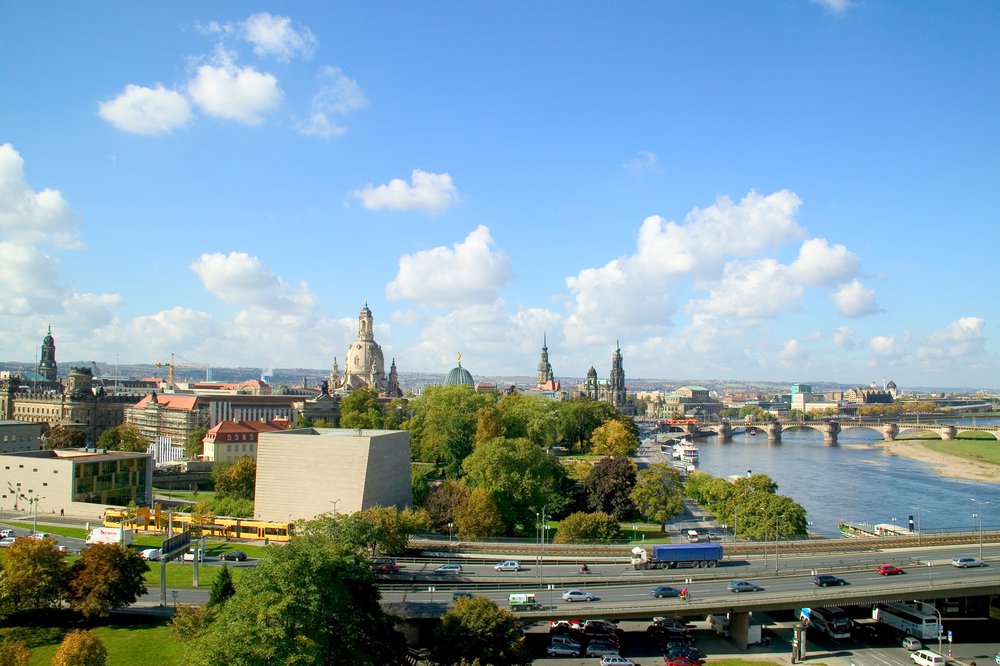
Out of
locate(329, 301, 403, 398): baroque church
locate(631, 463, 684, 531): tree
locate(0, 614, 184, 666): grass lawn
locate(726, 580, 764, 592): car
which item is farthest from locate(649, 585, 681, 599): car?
locate(329, 301, 403, 398): baroque church

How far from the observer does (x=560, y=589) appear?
27.3 metres

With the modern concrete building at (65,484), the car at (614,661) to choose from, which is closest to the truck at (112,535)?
the modern concrete building at (65,484)

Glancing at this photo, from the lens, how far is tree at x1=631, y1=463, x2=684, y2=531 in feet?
138

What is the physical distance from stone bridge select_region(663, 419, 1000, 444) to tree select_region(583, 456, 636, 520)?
3161 inches

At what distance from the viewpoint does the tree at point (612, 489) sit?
44.1 meters

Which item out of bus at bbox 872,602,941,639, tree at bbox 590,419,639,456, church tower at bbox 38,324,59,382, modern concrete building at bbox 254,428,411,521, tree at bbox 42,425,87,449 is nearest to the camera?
bus at bbox 872,602,941,639

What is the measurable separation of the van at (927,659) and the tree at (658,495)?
1765cm

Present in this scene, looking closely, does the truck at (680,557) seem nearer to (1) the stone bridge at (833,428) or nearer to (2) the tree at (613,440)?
(2) the tree at (613,440)

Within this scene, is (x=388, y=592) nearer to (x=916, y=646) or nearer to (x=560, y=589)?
(x=560, y=589)

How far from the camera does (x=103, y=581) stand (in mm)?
25250

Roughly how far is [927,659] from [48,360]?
4409 inches

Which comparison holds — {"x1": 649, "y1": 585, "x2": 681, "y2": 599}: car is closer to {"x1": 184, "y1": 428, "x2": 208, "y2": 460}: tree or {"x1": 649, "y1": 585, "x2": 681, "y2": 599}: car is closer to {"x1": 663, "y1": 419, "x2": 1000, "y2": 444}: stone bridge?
{"x1": 184, "y1": 428, "x2": 208, "y2": 460}: tree

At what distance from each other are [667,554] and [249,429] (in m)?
41.1

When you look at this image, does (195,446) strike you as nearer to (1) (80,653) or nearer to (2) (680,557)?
(2) (680,557)
